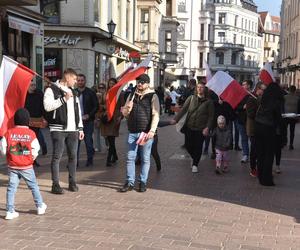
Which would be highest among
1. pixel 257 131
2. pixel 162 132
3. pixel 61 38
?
pixel 61 38

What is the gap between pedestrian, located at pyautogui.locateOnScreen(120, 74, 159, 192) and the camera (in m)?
8.37

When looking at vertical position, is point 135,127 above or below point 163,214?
above

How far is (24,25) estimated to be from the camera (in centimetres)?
1614

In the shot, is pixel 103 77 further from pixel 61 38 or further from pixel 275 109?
pixel 275 109

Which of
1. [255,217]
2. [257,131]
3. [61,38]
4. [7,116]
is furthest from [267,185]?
[61,38]

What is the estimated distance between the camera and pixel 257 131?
9.36 metres

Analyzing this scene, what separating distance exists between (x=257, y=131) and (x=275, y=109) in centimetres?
50

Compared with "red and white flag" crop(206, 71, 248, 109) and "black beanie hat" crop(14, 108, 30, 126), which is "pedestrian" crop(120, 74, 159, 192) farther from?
"red and white flag" crop(206, 71, 248, 109)

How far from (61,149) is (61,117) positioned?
48 centimetres

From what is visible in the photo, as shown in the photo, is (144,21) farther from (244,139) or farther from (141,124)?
(141,124)

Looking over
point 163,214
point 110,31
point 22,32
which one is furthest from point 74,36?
point 163,214

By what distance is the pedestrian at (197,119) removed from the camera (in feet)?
34.1

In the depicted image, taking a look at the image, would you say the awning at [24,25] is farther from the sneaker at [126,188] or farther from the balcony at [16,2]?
the sneaker at [126,188]

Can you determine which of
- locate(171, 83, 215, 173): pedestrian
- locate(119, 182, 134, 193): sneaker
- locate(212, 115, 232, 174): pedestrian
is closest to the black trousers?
locate(212, 115, 232, 174): pedestrian
